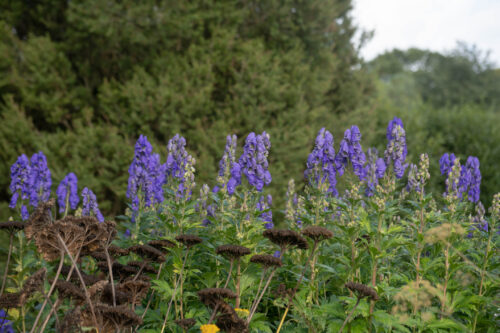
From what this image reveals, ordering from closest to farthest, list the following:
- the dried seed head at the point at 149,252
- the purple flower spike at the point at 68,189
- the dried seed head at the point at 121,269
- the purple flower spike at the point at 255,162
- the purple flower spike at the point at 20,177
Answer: the dried seed head at the point at 149,252 < the dried seed head at the point at 121,269 < the purple flower spike at the point at 255,162 < the purple flower spike at the point at 20,177 < the purple flower spike at the point at 68,189

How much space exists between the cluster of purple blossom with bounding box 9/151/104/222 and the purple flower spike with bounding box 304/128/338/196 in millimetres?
3099

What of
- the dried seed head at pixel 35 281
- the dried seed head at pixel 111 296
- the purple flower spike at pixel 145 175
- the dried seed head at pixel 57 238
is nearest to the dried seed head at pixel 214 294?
the dried seed head at pixel 111 296

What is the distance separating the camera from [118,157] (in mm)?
10047

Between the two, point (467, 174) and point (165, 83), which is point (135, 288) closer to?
point (467, 174)

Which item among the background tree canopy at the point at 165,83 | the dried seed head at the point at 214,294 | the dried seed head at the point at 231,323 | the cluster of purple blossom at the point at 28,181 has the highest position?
the background tree canopy at the point at 165,83

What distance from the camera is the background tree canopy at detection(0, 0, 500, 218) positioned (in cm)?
1026

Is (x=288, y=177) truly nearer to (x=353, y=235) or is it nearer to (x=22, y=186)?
(x=22, y=186)

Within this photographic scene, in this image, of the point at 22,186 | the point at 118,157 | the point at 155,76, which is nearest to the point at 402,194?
the point at 22,186

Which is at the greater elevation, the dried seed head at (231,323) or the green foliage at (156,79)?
the green foliage at (156,79)

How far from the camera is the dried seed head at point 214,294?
2748 millimetres

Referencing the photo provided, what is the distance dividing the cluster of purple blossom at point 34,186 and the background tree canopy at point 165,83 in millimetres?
3483

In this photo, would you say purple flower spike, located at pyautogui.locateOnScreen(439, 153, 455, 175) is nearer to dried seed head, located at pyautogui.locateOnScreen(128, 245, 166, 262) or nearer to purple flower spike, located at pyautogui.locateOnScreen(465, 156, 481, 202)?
purple flower spike, located at pyautogui.locateOnScreen(465, 156, 481, 202)

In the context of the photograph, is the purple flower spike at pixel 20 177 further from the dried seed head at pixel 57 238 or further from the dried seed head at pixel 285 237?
the dried seed head at pixel 285 237

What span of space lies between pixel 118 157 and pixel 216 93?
10.5 feet
